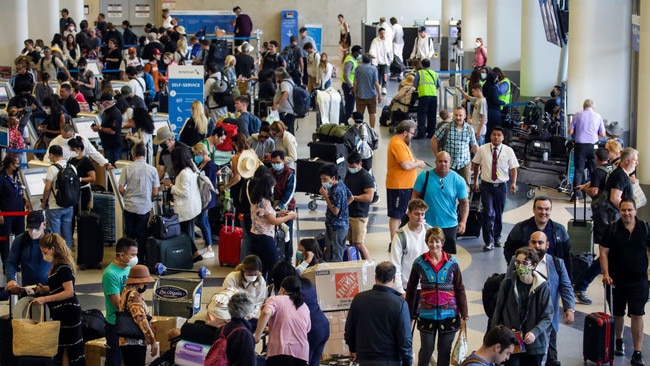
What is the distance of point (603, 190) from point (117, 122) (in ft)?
24.9

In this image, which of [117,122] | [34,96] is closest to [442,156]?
[117,122]

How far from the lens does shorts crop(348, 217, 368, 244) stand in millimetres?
13539

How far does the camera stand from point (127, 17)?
42.9 meters

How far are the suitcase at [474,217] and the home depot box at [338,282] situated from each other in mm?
5295

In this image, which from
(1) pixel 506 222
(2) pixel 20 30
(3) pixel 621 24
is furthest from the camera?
(2) pixel 20 30

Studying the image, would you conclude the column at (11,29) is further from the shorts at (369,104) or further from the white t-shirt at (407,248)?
the white t-shirt at (407,248)

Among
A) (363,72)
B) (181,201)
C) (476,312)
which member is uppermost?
(363,72)

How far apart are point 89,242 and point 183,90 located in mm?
6711

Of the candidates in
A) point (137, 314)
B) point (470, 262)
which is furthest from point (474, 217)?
point (137, 314)

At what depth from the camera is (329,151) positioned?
16641 millimetres

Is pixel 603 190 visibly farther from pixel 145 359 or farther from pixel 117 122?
pixel 117 122

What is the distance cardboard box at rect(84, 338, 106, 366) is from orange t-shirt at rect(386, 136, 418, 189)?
16.9 feet

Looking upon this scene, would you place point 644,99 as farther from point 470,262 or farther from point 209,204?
point 209,204

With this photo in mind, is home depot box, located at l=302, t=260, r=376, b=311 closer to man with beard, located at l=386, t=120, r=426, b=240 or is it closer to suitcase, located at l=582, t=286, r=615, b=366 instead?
suitcase, located at l=582, t=286, r=615, b=366
